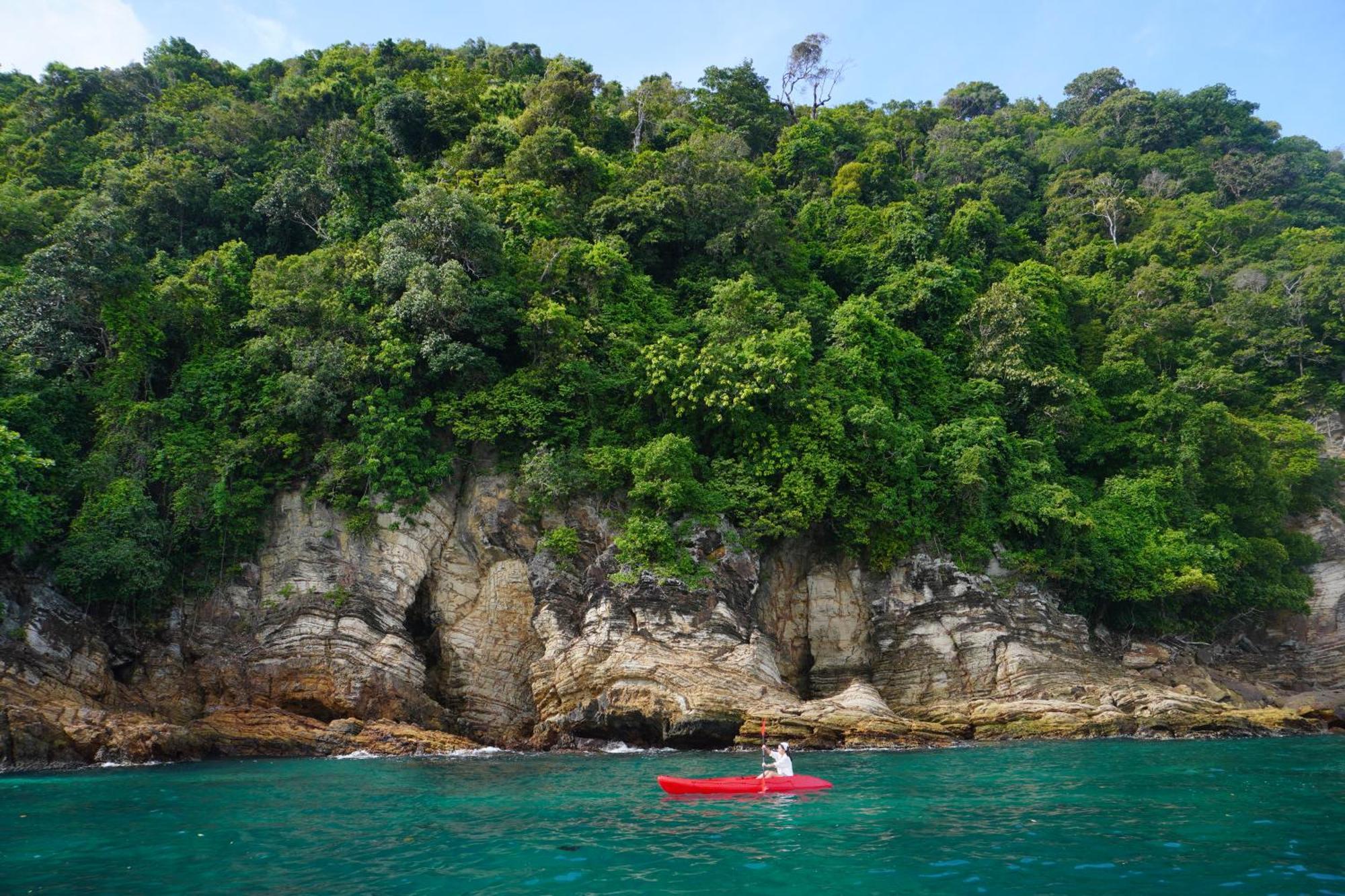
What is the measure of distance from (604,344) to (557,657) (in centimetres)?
1074

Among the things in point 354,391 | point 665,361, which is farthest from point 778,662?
point 354,391

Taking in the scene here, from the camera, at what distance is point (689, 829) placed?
11531 mm

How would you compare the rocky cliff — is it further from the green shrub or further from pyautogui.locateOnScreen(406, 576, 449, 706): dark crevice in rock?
the green shrub

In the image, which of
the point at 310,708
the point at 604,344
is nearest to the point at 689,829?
the point at 310,708

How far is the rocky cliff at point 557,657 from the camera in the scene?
20547mm

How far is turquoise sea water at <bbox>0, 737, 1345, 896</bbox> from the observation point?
8844 millimetres

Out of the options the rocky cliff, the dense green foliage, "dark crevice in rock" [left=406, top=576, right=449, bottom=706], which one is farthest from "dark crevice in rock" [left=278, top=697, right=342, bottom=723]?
the dense green foliage

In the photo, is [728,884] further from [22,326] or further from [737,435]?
[22,326]

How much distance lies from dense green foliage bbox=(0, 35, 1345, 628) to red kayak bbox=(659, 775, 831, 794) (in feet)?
28.9

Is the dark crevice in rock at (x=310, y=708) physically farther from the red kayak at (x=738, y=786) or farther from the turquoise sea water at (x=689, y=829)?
the red kayak at (x=738, y=786)

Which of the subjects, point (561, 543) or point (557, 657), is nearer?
point (557, 657)

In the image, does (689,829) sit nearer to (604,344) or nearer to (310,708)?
(310,708)

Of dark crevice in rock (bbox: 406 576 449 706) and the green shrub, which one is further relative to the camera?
the green shrub

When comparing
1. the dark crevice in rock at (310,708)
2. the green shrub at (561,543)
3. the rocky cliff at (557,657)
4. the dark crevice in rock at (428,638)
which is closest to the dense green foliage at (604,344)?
the green shrub at (561,543)
